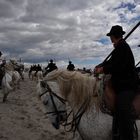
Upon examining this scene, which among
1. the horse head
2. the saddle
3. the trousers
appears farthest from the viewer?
the horse head

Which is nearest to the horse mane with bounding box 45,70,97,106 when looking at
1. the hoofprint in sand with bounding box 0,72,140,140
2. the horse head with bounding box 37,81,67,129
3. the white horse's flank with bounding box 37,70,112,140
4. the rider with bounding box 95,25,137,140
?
the white horse's flank with bounding box 37,70,112,140

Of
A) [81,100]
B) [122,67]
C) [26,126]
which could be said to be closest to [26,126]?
[26,126]

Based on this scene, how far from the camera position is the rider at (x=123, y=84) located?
4.86 metres

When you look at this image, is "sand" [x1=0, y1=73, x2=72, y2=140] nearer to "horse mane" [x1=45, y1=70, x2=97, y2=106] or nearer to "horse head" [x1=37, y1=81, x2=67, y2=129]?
"horse head" [x1=37, y1=81, x2=67, y2=129]

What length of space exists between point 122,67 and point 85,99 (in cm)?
81

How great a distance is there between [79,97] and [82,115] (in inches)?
11.2

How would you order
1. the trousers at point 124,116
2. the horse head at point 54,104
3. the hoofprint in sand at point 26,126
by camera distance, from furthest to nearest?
the hoofprint in sand at point 26,126 → the horse head at point 54,104 → the trousers at point 124,116

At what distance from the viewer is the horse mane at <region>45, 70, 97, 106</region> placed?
17.2ft

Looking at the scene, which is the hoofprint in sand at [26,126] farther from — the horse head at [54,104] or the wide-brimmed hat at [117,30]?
the wide-brimmed hat at [117,30]

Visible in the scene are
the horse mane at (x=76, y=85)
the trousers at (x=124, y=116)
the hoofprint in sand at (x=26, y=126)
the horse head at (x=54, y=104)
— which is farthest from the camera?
the hoofprint in sand at (x=26, y=126)

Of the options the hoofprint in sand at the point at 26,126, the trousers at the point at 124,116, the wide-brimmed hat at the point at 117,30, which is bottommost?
the hoofprint in sand at the point at 26,126

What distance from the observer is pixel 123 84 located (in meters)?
4.89

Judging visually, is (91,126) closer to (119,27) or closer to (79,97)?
(79,97)

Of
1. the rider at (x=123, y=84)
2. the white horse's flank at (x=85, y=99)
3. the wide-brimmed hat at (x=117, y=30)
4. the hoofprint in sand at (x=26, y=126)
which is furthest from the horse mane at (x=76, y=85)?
the hoofprint in sand at (x=26, y=126)
